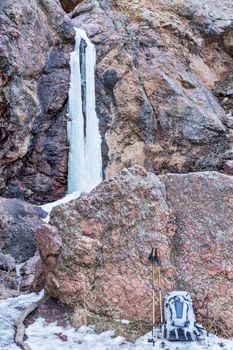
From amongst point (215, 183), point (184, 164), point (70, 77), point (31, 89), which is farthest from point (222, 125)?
point (215, 183)

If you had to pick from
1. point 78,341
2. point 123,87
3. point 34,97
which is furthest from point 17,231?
point 123,87

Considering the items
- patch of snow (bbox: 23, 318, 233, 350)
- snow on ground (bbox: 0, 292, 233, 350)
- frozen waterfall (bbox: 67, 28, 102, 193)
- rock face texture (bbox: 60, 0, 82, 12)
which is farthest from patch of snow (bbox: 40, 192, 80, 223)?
rock face texture (bbox: 60, 0, 82, 12)

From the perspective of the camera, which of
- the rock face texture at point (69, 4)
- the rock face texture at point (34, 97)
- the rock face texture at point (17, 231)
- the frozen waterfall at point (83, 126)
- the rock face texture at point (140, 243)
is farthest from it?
the rock face texture at point (69, 4)

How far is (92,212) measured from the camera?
7.85 meters

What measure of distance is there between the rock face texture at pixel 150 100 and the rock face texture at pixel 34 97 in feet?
5.82

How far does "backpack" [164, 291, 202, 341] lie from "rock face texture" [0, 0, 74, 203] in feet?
28.9

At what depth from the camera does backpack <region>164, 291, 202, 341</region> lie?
6414 mm

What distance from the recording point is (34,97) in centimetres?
1429

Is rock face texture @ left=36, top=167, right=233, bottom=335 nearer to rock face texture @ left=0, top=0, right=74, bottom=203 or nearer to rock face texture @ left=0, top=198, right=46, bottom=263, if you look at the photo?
rock face texture @ left=0, top=198, right=46, bottom=263

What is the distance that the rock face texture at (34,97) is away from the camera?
13.4m

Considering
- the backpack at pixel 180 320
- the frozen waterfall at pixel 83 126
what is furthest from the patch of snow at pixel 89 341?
the frozen waterfall at pixel 83 126

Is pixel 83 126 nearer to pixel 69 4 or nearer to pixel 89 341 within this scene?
pixel 69 4

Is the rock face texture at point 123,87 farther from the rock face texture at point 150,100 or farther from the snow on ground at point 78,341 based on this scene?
the snow on ground at point 78,341

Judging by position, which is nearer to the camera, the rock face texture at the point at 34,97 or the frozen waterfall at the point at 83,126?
the rock face texture at the point at 34,97
